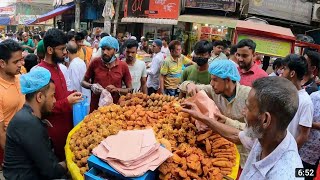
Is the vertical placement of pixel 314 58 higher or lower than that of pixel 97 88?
higher

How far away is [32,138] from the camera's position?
Result: 2.11 meters

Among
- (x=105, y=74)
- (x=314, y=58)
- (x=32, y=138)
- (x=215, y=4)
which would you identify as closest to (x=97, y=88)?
(x=105, y=74)

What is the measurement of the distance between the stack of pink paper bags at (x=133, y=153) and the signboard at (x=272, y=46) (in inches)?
201

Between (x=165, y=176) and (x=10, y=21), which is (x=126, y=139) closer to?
(x=165, y=176)

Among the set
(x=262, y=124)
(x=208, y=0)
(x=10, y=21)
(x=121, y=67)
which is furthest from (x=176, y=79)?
(x=10, y=21)

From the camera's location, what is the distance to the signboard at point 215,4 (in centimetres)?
1198

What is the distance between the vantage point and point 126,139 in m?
2.37

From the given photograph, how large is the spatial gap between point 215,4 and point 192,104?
10386 millimetres

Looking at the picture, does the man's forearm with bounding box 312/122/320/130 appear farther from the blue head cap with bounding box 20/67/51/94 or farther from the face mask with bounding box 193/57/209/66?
the blue head cap with bounding box 20/67/51/94

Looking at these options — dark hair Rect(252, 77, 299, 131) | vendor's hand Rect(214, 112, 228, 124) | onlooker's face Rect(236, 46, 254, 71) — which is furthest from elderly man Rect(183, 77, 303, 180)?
onlooker's face Rect(236, 46, 254, 71)

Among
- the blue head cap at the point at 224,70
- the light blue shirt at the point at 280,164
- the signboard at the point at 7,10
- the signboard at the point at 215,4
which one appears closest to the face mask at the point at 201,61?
the blue head cap at the point at 224,70

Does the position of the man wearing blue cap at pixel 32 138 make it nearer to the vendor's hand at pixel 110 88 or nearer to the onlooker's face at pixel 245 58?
the vendor's hand at pixel 110 88

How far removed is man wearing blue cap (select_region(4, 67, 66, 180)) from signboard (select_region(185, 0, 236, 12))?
1085cm

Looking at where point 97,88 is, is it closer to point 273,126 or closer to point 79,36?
point 79,36
